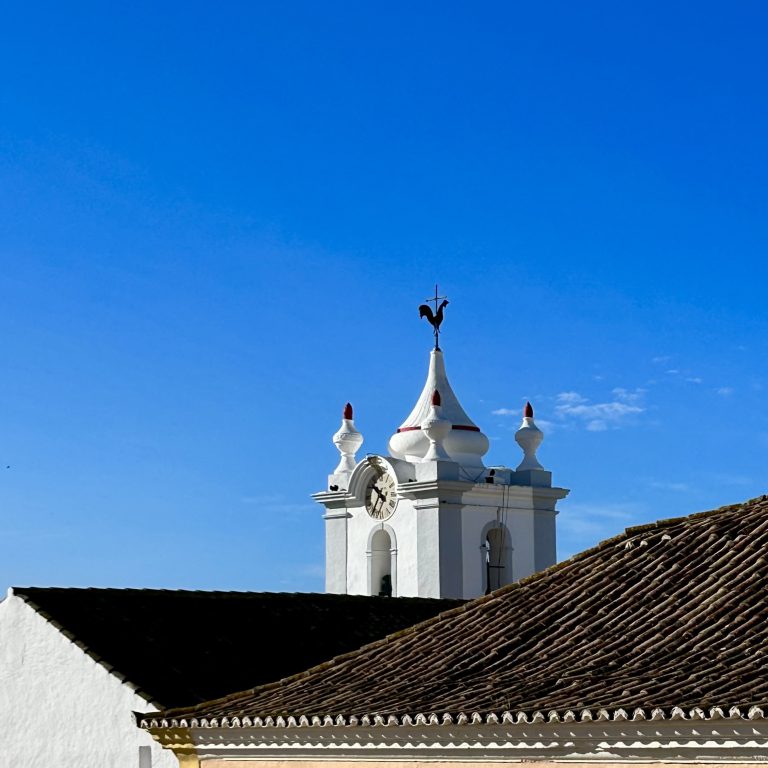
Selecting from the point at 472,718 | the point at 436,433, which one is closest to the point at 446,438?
the point at 436,433

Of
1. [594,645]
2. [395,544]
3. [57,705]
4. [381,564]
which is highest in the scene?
[395,544]

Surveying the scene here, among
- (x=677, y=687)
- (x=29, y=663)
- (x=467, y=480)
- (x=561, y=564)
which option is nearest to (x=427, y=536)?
(x=467, y=480)

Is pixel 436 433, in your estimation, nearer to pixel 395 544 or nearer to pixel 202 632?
pixel 395 544

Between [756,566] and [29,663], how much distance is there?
10251mm

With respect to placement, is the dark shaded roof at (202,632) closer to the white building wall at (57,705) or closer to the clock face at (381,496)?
the white building wall at (57,705)

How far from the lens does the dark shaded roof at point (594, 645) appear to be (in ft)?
39.3

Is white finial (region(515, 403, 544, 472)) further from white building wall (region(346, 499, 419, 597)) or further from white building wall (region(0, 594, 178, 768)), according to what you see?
white building wall (region(0, 594, 178, 768))

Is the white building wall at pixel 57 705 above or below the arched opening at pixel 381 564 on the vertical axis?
below

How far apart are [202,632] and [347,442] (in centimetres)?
779

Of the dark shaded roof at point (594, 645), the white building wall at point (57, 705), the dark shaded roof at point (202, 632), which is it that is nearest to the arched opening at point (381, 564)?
the dark shaded roof at point (202, 632)

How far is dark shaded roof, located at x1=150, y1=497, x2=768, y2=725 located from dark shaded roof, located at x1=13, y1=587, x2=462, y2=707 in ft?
15.4

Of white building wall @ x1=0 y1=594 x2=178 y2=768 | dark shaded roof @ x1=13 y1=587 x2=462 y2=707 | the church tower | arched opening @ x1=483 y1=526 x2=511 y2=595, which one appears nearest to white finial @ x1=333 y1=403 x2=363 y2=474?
the church tower

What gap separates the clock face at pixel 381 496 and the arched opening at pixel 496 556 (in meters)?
1.63

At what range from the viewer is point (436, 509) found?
2698 centimetres
